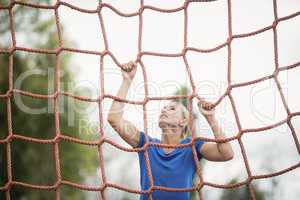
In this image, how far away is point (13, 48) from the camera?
7.14ft

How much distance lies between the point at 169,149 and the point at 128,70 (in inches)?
14.9

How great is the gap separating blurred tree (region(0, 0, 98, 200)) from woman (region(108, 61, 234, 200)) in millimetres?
5339

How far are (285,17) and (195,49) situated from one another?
0.39 metres

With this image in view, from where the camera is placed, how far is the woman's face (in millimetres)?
2072

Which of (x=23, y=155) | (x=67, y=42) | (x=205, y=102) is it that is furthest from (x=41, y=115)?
(x=205, y=102)

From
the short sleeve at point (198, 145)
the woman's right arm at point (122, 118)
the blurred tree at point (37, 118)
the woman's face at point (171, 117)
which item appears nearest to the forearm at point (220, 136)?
the short sleeve at point (198, 145)

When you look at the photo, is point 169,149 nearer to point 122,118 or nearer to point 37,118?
point 122,118

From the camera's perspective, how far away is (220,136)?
187cm

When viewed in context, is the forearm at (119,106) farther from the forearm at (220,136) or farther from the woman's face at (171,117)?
the forearm at (220,136)

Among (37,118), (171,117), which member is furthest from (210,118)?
(37,118)

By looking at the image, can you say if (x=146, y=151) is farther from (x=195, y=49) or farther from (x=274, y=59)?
(x=274, y=59)

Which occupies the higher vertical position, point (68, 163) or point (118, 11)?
point (118, 11)

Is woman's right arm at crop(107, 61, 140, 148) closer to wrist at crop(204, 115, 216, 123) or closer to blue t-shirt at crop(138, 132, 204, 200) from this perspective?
blue t-shirt at crop(138, 132, 204, 200)

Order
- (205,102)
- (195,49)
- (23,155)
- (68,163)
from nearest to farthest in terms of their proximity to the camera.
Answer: (205,102) → (195,49) → (23,155) → (68,163)
